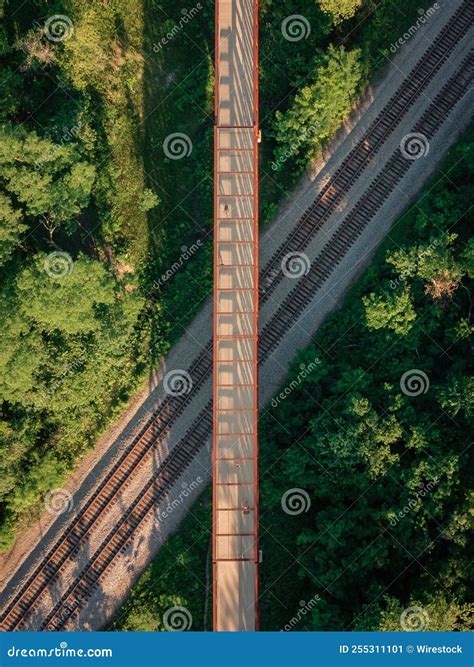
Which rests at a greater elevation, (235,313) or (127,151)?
(127,151)

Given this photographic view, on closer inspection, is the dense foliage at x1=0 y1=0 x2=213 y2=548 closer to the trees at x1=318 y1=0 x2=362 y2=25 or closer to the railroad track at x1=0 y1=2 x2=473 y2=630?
the railroad track at x1=0 y1=2 x2=473 y2=630

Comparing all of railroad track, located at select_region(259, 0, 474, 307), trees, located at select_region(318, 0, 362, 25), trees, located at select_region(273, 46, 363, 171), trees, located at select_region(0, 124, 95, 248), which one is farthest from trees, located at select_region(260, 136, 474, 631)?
trees, located at select_region(0, 124, 95, 248)

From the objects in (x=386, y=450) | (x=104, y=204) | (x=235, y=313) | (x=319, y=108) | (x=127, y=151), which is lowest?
(x=104, y=204)

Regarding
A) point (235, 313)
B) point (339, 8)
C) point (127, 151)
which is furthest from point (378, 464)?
point (339, 8)

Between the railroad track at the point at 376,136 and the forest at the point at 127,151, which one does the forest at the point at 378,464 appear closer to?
the railroad track at the point at 376,136

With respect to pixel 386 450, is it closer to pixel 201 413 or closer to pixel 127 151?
pixel 201 413

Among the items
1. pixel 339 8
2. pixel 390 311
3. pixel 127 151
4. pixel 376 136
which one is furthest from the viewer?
pixel 127 151
